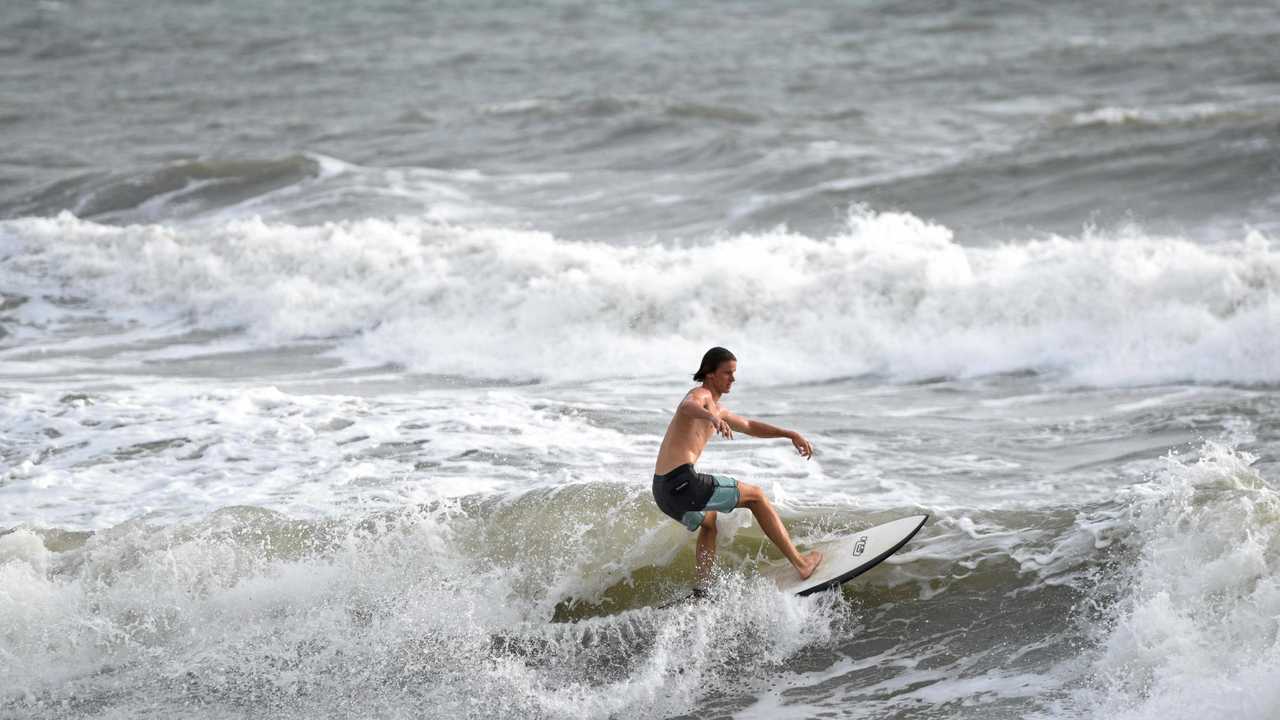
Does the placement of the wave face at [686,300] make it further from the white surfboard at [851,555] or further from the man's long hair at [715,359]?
the man's long hair at [715,359]

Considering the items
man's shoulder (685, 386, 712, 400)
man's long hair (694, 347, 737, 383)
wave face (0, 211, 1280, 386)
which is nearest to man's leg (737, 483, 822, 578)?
man's shoulder (685, 386, 712, 400)

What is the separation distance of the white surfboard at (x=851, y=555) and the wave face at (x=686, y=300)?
481 centimetres

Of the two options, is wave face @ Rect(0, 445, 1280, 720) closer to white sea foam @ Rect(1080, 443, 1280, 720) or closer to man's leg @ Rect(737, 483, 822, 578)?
white sea foam @ Rect(1080, 443, 1280, 720)

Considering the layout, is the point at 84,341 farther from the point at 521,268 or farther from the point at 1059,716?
the point at 1059,716

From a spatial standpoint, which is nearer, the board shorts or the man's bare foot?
the board shorts

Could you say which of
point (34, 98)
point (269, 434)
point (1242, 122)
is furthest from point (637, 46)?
point (269, 434)

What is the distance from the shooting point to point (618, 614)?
7.90m

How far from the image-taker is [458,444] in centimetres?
1041

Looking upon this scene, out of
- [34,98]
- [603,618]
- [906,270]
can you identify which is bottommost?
[603,618]

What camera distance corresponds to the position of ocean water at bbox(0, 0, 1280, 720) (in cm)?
733

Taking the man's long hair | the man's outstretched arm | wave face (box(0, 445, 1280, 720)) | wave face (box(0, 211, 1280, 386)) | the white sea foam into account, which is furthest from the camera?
wave face (box(0, 211, 1280, 386))

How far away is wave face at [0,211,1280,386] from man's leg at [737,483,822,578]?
17.1ft

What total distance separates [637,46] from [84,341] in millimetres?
20667

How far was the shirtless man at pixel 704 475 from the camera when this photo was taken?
738cm
